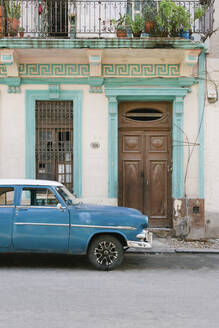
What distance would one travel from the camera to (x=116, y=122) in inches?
370

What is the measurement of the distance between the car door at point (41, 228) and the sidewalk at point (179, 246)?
2.19m

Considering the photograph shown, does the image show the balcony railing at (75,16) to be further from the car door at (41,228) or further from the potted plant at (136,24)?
the car door at (41,228)

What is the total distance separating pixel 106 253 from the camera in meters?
6.39

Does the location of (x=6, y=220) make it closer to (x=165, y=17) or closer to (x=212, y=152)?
(x=212, y=152)

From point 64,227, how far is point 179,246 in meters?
3.28

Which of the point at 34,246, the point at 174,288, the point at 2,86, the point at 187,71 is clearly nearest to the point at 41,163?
the point at 2,86

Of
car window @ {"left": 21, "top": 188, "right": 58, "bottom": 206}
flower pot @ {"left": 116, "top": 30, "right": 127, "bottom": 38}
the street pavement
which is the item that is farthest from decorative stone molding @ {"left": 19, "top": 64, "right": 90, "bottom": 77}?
the street pavement

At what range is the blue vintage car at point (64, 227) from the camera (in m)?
6.29

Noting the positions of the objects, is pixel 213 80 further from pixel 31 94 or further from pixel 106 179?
pixel 31 94

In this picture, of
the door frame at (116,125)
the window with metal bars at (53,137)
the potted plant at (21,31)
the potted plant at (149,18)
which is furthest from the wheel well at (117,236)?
the potted plant at (21,31)

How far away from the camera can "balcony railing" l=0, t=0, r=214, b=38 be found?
9078 millimetres

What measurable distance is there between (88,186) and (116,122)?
177 centimetres

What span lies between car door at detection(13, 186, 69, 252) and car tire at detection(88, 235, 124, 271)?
49cm

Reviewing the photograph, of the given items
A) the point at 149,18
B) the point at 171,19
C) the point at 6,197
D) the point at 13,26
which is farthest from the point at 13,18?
the point at 6,197
